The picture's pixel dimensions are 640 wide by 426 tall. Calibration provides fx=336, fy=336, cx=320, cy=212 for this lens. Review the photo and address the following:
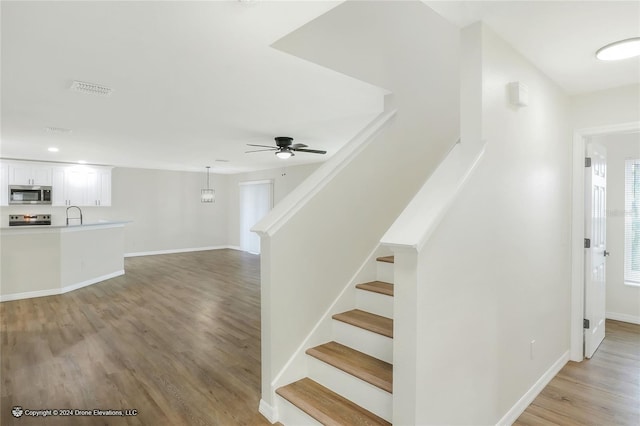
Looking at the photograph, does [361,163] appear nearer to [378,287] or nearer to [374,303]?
[378,287]

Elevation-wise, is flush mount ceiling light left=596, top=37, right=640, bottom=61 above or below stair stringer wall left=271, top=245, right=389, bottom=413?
above

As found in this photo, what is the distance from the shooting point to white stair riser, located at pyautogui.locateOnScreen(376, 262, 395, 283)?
2.76 m

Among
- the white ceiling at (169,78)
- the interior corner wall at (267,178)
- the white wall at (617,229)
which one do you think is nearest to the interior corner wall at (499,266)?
the white ceiling at (169,78)

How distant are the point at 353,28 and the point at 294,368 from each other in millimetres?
2791

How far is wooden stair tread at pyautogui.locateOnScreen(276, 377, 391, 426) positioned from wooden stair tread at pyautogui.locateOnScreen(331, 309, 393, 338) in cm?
45

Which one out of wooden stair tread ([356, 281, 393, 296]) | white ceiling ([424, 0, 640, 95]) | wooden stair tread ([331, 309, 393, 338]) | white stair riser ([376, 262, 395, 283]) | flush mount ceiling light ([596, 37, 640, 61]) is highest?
white ceiling ([424, 0, 640, 95])

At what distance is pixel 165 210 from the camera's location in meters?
9.93

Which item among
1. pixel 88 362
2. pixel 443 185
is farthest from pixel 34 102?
pixel 443 185

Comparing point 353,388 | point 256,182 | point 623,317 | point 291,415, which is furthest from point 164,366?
point 256,182

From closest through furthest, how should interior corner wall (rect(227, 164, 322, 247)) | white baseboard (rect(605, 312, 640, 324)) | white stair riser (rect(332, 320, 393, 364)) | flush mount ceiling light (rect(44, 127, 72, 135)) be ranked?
white stair riser (rect(332, 320, 393, 364)) → white baseboard (rect(605, 312, 640, 324)) → flush mount ceiling light (rect(44, 127, 72, 135)) → interior corner wall (rect(227, 164, 322, 247))

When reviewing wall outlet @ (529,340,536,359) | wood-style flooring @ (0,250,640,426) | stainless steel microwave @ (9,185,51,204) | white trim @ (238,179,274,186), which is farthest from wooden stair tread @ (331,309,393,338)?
stainless steel microwave @ (9,185,51,204)

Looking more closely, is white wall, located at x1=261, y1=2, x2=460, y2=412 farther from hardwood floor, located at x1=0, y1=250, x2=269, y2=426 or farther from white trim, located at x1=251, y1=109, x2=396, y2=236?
hardwood floor, located at x1=0, y1=250, x2=269, y2=426

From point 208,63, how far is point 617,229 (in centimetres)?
512

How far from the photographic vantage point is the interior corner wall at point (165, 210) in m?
9.11
